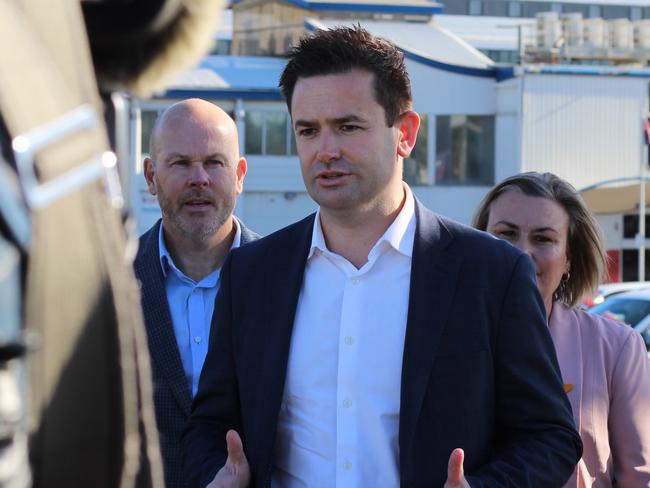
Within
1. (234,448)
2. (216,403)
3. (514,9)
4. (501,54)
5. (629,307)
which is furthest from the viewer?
(514,9)

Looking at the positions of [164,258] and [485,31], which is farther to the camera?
[485,31]

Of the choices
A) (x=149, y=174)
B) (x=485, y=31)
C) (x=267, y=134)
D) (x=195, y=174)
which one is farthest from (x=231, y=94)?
(x=195, y=174)

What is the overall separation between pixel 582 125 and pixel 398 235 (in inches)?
1371

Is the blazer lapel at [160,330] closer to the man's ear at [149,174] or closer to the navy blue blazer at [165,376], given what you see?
the navy blue blazer at [165,376]

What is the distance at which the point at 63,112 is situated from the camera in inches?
34.0

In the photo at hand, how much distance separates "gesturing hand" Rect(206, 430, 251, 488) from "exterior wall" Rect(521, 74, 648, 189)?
1333 inches

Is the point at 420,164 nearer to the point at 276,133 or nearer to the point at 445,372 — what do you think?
the point at 276,133

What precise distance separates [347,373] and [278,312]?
28 centimetres

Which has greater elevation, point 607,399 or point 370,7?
point 370,7

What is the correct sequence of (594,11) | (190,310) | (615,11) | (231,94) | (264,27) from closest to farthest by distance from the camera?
(190,310), (231,94), (264,27), (594,11), (615,11)

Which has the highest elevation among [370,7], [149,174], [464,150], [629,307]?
[370,7]

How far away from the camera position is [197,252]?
4125mm

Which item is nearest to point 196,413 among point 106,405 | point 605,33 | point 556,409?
point 556,409

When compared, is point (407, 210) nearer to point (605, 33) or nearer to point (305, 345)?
point (305, 345)
